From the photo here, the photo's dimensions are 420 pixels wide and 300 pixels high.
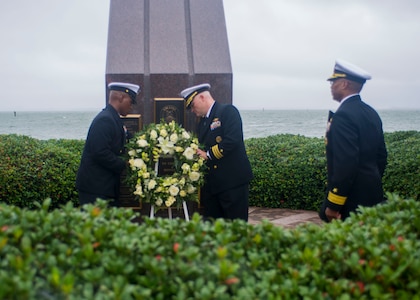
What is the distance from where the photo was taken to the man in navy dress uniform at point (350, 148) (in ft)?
13.1

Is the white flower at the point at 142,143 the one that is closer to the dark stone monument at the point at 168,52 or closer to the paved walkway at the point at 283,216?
the dark stone monument at the point at 168,52

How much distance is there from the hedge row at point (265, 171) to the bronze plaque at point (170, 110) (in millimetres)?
1886

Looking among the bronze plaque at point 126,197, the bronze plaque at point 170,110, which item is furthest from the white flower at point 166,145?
the bronze plaque at point 126,197

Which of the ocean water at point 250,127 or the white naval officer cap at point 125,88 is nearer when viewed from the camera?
the white naval officer cap at point 125,88

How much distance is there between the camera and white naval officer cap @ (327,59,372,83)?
424 centimetres

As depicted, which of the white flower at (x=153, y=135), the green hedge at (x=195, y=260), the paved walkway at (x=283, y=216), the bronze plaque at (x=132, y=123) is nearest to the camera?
the green hedge at (x=195, y=260)

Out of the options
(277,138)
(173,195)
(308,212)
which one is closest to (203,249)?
(173,195)

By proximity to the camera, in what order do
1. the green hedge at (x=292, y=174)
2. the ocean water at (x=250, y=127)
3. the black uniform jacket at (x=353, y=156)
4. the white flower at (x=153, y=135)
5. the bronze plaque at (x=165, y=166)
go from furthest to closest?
the ocean water at (x=250, y=127) < the green hedge at (x=292, y=174) < the bronze plaque at (x=165, y=166) < the white flower at (x=153, y=135) < the black uniform jacket at (x=353, y=156)

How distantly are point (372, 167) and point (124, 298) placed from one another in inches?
114

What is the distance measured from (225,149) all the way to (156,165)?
76 centimetres

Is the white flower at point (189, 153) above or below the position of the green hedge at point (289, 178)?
above

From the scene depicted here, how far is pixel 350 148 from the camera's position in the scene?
3975mm

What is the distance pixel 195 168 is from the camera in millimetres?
5078

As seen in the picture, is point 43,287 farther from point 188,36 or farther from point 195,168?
point 188,36
